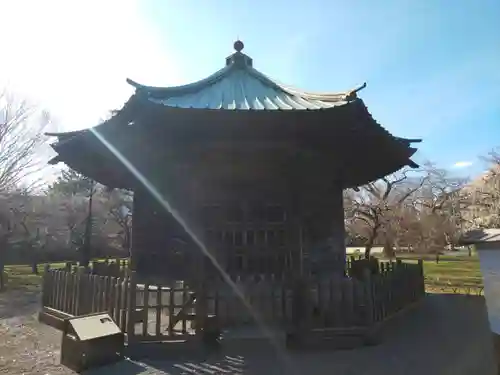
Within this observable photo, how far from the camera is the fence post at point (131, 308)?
5.52 m

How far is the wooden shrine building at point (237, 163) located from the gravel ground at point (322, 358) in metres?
1.72

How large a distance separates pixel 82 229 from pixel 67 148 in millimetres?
35684

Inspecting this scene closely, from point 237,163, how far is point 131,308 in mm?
3436

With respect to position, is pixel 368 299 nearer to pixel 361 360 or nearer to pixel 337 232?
pixel 361 360

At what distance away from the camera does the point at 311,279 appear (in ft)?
20.2

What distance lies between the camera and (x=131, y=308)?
5578 millimetres

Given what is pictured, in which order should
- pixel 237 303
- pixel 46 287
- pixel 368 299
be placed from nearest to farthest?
pixel 237 303 < pixel 368 299 < pixel 46 287

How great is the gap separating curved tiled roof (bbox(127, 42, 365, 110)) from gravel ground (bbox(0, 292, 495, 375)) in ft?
12.8

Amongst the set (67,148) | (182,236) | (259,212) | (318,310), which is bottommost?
(318,310)

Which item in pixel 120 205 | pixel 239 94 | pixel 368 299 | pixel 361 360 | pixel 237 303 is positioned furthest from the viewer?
pixel 120 205

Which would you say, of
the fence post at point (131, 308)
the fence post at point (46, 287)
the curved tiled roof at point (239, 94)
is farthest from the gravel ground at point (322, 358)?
the curved tiled roof at point (239, 94)

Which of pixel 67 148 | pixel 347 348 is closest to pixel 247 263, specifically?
pixel 347 348

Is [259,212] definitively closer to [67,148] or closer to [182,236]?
[182,236]

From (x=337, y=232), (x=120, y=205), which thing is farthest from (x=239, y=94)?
(x=120, y=205)
